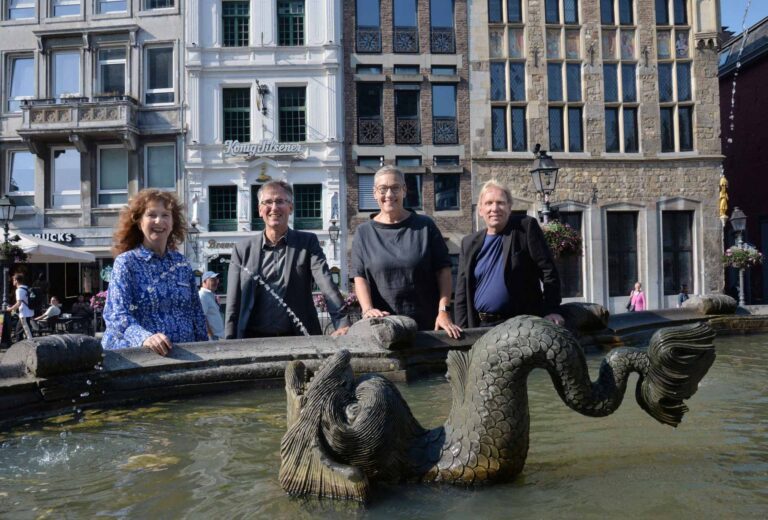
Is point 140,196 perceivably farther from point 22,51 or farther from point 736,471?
point 22,51

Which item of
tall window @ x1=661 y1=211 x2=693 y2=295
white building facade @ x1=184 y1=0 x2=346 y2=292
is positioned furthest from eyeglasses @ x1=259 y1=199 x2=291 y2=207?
tall window @ x1=661 y1=211 x2=693 y2=295

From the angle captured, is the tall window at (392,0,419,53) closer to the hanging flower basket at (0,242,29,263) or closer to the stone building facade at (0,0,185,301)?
the stone building facade at (0,0,185,301)

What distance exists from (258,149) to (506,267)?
19276 mm

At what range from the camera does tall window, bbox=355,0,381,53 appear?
76.4ft

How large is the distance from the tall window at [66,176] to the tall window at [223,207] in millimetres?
4682

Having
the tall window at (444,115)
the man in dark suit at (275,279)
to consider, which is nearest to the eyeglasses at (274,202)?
the man in dark suit at (275,279)

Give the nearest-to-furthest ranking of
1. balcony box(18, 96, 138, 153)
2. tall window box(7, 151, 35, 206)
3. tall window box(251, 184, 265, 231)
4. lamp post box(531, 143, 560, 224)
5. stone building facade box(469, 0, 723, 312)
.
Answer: lamp post box(531, 143, 560, 224) → balcony box(18, 96, 138, 153) → tall window box(251, 184, 265, 231) → tall window box(7, 151, 35, 206) → stone building facade box(469, 0, 723, 312)

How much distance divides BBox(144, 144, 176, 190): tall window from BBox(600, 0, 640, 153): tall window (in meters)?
15.3

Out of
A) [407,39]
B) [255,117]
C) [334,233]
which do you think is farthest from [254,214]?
[407,39]

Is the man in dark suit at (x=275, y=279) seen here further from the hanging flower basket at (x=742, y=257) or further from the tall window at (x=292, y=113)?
the tall window at (x=292, y=113)

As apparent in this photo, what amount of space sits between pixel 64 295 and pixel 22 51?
869 centimetres

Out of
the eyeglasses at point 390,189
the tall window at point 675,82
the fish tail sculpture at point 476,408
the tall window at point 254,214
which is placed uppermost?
the tall window at point 675,82

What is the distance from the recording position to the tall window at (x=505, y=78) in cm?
2355

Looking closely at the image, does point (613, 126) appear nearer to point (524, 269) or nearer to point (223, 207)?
point (223, 207)
